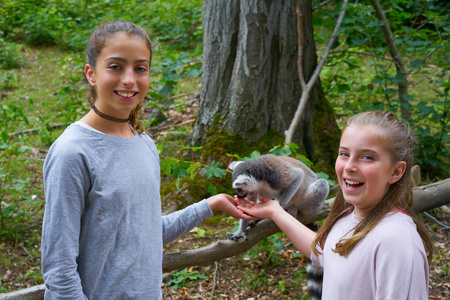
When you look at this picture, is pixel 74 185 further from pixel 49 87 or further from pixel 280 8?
pixel 49 87

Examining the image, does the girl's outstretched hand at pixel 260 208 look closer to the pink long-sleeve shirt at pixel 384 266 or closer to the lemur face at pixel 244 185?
the lemur face at pixel 244 185

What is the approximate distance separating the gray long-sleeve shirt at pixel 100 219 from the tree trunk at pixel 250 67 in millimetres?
2589

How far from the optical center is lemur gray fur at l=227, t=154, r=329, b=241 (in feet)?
9.40

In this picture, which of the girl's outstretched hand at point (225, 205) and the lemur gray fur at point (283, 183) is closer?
the girl's outstretched hand at point (225, 205)

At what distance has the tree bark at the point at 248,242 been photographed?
2.33 metres

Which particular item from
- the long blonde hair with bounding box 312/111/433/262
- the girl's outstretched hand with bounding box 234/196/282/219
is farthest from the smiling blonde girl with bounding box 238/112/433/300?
the girl's outstretched hand with bounding box 234/196/282/219

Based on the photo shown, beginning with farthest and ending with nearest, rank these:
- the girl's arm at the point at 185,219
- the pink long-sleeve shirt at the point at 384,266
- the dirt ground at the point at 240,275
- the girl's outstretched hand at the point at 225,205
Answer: the dirt ground at the point at 240,275 < the girl's outstretched hand at the point at 225,205 < the girl's arm at the point at 185,219 < the pink long-sleeve shirt at the point at 384,266

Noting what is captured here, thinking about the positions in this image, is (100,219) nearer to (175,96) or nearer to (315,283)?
(315,283)

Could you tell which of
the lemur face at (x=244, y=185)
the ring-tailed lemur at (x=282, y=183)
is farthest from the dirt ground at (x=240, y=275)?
the lemur face at (x=244, y=185)

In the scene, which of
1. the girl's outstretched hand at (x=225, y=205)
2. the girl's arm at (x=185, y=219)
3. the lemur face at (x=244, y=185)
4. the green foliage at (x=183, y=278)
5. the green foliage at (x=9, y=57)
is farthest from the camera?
the green foliage at (x=9, y=57)

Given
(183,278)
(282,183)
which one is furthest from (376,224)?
(183,278)

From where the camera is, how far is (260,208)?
223cm

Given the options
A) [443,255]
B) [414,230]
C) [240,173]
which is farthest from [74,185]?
[443,255]

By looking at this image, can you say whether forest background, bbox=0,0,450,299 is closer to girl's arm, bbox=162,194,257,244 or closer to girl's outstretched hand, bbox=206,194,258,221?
girl's outstretched hand, bbox=206,194,258,221
